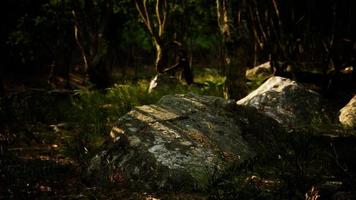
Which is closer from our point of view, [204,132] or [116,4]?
[204,132]

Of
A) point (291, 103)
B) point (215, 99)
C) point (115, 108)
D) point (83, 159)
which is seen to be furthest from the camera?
point (115, 108)

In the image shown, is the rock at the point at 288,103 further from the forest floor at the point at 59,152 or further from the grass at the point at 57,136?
the grass at the point at 57,136

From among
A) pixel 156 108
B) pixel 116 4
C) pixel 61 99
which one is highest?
pixel 116 4

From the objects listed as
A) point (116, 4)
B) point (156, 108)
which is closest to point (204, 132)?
point (156, 108)

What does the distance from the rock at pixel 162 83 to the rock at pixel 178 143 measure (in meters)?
3.50

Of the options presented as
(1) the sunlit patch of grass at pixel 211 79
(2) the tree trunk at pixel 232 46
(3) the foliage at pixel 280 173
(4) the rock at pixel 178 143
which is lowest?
(1) the sunlit patch of grass at pixel 211 79

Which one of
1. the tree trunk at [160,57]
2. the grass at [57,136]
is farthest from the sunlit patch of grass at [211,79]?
the tree trunk at [160,57]

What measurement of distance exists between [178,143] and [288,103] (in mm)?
3667

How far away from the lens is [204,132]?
20.8ft

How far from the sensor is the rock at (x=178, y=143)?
5.43 metres

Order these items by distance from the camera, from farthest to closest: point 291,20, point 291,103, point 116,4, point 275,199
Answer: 1. point 116,4
2. point 291,20
3. point 291,103
4. point 275,199

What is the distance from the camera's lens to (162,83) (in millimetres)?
10992

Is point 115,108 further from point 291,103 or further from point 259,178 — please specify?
point 259,178

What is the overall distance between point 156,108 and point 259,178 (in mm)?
2203
